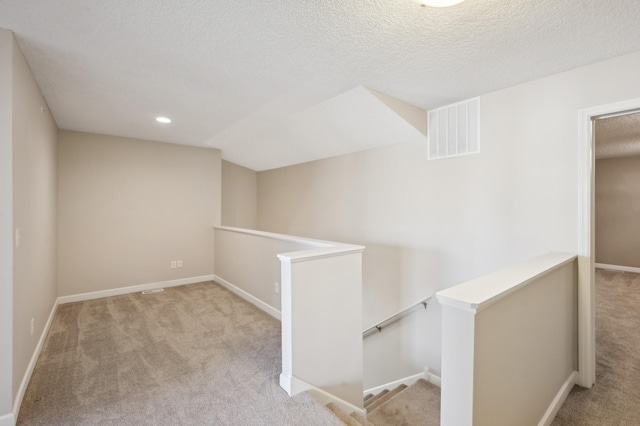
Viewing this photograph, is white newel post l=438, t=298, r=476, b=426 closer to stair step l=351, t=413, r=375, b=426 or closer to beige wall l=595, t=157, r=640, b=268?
stair step l=351, t=413, r=375, b=426

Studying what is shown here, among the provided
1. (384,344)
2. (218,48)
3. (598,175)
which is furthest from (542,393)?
(598,175)

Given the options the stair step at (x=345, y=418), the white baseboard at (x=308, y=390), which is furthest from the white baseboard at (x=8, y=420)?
the stair step at (x=345, y=418)

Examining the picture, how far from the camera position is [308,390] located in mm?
2115

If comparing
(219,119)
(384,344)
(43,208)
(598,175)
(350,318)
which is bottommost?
(384,344)

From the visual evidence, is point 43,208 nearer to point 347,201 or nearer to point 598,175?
point 347,201

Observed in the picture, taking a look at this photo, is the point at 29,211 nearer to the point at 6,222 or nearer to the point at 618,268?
the point at 6,222

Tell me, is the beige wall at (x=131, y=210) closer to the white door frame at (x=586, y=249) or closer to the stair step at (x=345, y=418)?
the stair step at (x=345, y=418)

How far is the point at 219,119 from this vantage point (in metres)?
3.69

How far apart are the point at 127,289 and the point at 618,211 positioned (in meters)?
9.31

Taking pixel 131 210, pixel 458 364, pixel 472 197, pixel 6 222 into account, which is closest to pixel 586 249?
pixel 472 197

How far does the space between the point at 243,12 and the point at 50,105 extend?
2.79 m

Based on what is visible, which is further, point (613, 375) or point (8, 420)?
point (613, 375)

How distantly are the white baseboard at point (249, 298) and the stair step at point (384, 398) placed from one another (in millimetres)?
1300

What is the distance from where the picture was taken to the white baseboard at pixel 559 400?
1.95 metres
